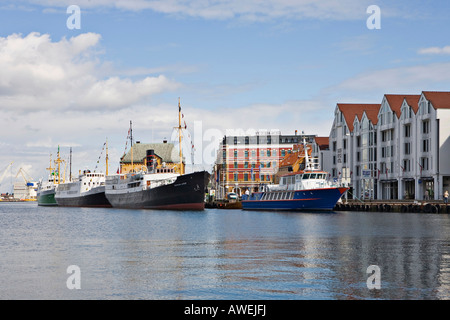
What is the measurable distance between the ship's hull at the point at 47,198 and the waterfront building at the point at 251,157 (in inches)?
1846

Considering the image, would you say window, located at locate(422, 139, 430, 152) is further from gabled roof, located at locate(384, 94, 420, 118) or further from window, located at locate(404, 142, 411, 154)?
gabled roof, located at locate(384, 94, 420, 118)

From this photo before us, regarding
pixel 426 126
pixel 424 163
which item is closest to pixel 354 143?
pixel 426 126

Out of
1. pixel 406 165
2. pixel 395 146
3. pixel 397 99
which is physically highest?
pixel 397 99

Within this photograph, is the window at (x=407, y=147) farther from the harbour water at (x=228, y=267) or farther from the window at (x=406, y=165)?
the harbour water at (x=228, y=267)

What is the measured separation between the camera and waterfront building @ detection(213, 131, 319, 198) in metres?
168

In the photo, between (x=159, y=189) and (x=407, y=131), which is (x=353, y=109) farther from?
(x=159, y=189)

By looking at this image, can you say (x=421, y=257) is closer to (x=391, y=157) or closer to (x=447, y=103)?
(x=447, y=103)

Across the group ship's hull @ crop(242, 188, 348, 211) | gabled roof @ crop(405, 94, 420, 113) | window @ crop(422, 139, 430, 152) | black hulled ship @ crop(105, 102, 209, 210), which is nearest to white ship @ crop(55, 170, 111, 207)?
black hulled ship @ crop(105, 102, 209, 210)

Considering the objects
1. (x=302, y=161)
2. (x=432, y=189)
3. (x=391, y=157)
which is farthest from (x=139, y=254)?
(x=302, y=161)

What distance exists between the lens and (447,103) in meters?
93.4

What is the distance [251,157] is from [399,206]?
8416 cm

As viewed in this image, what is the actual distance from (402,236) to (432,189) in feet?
182

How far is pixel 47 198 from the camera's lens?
179625mm

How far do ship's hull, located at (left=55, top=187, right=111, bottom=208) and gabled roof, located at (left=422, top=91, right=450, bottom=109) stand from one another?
75.8 m
